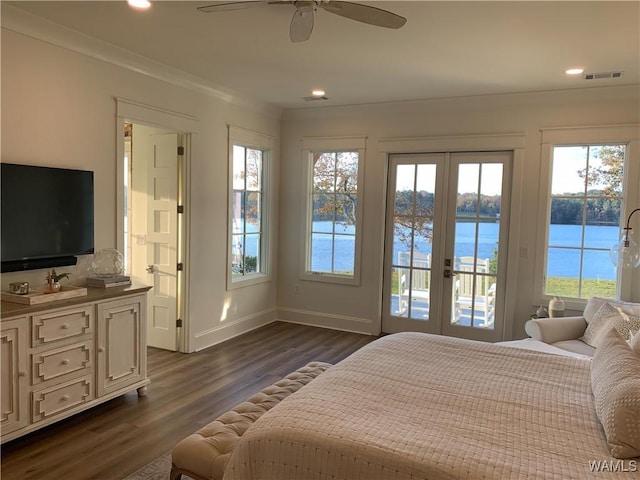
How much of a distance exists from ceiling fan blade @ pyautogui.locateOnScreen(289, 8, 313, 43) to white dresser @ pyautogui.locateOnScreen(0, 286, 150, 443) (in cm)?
213

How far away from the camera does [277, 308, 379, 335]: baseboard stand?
18.5ft

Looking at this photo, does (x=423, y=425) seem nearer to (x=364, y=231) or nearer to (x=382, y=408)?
(x=382, y=408)

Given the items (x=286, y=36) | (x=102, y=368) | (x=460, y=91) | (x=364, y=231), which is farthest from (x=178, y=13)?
(x=364, y=231)

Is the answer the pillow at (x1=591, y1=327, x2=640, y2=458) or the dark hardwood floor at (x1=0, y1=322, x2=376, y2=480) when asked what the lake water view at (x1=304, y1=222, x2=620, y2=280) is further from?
the pillow at (x1=591, y1=327, x2=640, y2=458)

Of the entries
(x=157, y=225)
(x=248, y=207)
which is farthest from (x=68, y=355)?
(x=248, y=207)

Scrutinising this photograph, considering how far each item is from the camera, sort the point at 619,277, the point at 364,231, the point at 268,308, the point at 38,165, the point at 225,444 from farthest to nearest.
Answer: the point at 268,308 < the point at 364,231 < the point at 619,277 < the point at 38,165 < the point at 225,444

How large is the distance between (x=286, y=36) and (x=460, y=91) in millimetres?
2230

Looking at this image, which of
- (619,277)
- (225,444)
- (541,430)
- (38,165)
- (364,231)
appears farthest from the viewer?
(364,231)

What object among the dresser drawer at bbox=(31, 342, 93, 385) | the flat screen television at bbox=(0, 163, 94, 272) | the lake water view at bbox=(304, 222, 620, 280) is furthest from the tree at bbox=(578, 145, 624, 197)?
the dresser drawer at bbox=(31, 342, 93, 385)

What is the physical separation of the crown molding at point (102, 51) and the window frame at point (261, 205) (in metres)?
0.42

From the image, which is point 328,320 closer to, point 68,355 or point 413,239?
point 413,239

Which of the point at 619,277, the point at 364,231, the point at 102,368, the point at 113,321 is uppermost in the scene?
the point at 364,231

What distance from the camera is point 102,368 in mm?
3258

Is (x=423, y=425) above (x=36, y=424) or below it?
above
